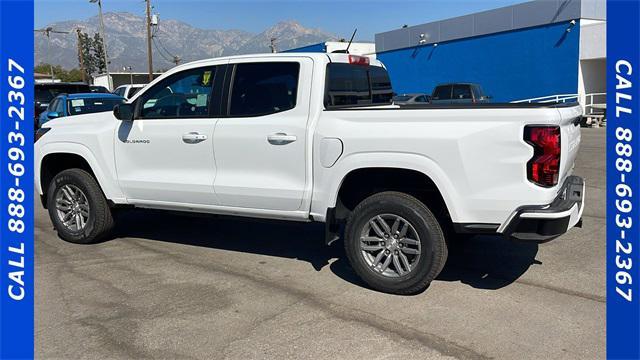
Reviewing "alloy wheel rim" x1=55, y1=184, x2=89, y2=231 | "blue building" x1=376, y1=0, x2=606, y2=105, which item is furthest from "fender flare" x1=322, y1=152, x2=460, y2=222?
"blue building" x1=376, y1=0, x2=606, y2=105

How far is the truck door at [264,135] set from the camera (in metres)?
4.90

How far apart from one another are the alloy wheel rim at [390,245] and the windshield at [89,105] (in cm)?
911

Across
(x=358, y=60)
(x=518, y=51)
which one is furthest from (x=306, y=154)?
(x=518, y=51)

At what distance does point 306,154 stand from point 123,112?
2.16 metres

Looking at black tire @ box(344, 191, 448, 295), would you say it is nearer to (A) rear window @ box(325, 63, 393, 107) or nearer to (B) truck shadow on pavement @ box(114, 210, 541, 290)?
(B) truck shadow on pavement @ box(114, 210, 541, 290)

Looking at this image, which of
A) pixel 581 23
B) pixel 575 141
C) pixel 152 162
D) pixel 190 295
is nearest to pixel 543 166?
pixel 575 141

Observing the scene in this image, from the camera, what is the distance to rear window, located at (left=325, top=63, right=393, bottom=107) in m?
5.07

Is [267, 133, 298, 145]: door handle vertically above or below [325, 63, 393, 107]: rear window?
below

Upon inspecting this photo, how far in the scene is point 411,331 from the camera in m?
3.91

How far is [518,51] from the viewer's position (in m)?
27.5

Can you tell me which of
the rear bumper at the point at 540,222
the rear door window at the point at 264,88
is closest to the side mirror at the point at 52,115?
the rear door window at the point at 264,88

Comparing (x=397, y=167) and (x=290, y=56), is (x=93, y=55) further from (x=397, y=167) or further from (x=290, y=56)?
(x=397, y=167)

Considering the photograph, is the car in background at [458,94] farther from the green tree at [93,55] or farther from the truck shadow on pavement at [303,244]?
the green tree at [93,55]

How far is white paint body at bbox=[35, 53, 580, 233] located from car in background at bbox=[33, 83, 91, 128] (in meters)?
10.6
